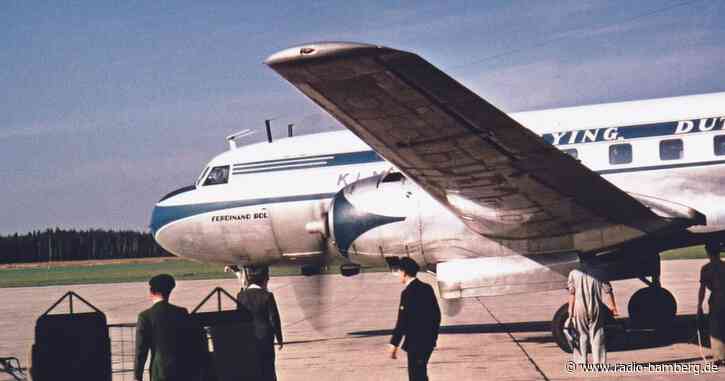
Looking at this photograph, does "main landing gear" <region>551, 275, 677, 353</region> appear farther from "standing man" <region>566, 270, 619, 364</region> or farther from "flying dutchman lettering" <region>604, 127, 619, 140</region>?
"standing man" <region>566, 270, 619, 364</region>

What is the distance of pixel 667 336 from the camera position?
15.2 meters

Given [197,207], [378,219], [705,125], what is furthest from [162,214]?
[705,125]

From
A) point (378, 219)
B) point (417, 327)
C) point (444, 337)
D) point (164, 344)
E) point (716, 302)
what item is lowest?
point (444, 337)

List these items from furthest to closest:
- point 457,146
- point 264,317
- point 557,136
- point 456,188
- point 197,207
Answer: point 197,207 < point 557,136 < point 456,188 < point 457,146 < point 264,317

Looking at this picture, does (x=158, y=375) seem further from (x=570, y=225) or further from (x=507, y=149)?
(x=570, y=225)

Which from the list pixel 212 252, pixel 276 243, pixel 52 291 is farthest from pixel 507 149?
pixel 52 291

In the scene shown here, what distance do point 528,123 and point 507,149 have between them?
4.57m

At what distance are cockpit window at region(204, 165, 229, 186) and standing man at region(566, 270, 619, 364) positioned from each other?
8.58 metres

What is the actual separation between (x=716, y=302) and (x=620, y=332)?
188cm

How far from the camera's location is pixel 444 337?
54.8 ft

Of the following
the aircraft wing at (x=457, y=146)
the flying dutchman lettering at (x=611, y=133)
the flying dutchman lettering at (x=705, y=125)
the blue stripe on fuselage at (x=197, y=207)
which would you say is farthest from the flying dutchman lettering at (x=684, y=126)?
the blue stripe on fuselage at (x=197, y=207)

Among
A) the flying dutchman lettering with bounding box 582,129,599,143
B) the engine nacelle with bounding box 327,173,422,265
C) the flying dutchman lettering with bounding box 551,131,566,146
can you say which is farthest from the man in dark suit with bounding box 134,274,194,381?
the flying dutchman lettering with bounding box 582,129,599,143

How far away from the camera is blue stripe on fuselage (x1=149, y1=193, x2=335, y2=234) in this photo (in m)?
16.8

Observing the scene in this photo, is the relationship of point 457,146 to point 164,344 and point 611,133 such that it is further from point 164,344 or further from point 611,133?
point 164,344
